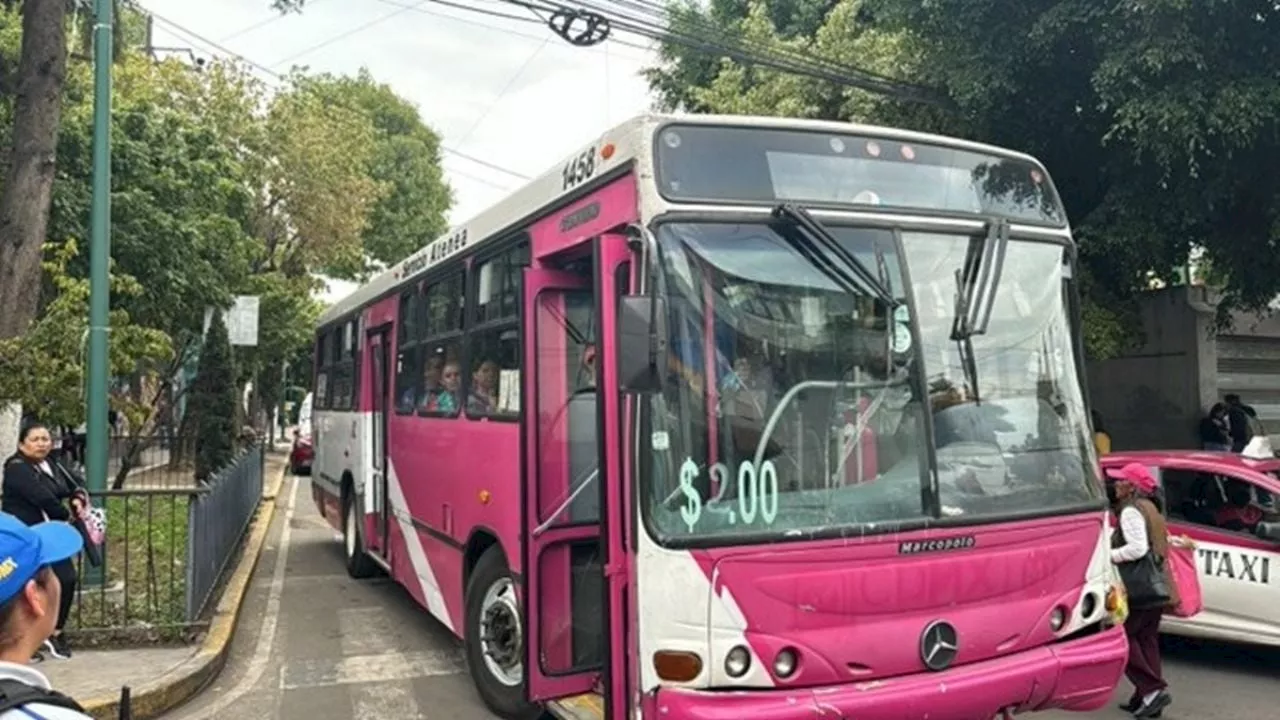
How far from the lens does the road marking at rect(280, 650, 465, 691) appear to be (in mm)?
6977

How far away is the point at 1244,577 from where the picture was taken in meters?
6.93

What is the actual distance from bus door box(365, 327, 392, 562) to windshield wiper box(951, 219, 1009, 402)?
5.58 m

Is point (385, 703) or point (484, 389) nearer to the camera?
point (484, 389)

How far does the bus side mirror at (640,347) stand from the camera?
384cm

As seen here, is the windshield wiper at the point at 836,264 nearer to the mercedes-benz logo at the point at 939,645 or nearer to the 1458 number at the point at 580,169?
the 1458 number at the point at 580,169

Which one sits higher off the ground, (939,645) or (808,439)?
(808,439)

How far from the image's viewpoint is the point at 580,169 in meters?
5.04

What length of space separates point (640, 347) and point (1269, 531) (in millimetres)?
5064

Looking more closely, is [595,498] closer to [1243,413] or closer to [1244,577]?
[1244,577]

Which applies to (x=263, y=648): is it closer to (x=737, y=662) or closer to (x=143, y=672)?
(x=143, y=672)

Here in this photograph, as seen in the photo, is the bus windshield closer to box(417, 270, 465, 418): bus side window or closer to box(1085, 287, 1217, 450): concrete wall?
box(417, 270, 465, 418): bus side window

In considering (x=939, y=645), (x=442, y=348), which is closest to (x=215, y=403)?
(x=442, y=348)

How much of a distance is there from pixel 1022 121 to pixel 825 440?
9.28 m

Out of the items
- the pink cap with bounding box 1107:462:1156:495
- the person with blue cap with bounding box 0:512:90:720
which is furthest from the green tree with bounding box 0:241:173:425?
the pink cap with bounding box 1107:462:1156:495
